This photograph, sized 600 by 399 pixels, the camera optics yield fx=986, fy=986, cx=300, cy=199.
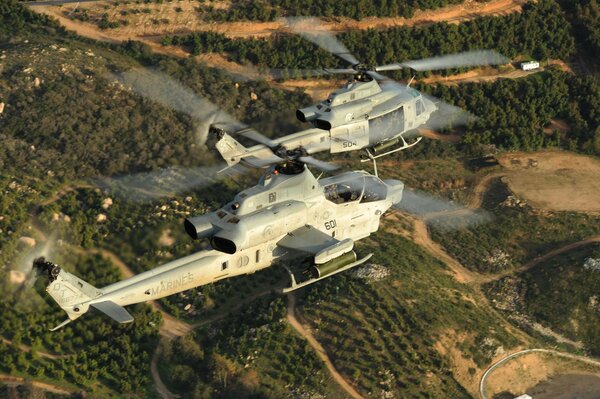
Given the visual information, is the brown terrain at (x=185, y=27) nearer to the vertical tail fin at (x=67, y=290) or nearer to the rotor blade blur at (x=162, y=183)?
the rotor blade blur at (x=162, y=183)

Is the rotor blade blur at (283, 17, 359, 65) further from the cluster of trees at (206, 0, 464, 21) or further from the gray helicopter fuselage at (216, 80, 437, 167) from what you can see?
the gray helicopter fuselage at (216, 80, 437, 167)

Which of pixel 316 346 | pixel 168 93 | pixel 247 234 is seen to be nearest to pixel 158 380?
pixel 316 346

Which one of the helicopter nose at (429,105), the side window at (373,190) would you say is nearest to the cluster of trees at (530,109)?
the helicopter nose at (429,105)

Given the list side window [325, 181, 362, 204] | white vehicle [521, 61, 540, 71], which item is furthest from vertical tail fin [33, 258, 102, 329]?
white vehicle [521, 61, 540, 71]

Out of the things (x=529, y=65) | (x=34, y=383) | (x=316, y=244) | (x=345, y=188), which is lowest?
(x=529, y=65)

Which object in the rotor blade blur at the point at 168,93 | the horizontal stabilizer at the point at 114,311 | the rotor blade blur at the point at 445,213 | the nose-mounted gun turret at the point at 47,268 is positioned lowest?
the rotor blade blur at the point at 445,213

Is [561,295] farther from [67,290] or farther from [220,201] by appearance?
[67,290]
